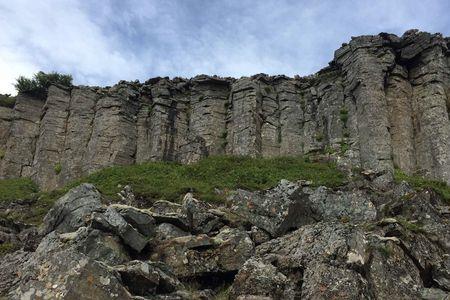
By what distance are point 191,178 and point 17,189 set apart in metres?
14.8

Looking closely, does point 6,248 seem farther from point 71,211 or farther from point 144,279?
point 144,279

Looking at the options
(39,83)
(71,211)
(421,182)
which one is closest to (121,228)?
(71,211)

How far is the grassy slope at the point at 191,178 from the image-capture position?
36.6 m

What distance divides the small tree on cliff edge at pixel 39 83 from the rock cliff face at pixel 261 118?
0.85 meters

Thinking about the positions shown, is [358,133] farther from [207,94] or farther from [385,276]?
[385,276]

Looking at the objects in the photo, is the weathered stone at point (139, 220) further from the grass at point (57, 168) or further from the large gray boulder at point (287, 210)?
the grass at point (57, 168)

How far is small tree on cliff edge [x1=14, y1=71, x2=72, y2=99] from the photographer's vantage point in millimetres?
56331

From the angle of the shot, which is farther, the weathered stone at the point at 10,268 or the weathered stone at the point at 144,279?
the weathered stone at the point at 10,268

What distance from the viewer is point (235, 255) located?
18141 millimetres

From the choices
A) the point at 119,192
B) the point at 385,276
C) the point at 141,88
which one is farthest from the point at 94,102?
the point at 385,276

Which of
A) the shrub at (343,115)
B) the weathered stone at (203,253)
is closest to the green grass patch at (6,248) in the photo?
the weathered stone at (203,253)

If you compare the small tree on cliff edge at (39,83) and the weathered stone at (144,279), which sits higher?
the small tree on cliff edge at (39,83)

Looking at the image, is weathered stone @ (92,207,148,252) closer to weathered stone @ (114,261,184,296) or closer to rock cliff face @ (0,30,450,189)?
weathered stone @ (114,261,184,296)

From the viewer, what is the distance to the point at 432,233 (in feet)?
72.6
